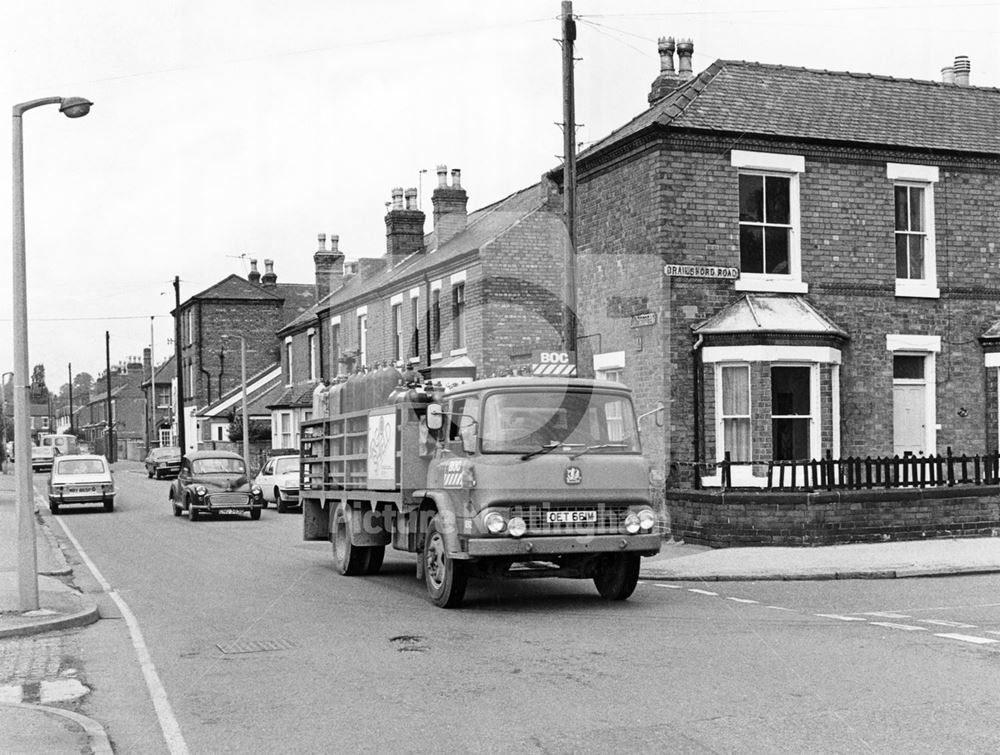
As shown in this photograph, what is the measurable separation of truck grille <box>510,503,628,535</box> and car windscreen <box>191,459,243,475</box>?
63.8ft

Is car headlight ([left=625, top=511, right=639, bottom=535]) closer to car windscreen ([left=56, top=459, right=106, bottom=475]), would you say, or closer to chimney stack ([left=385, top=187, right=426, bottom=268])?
car windscreen ([left=56, top=459, right=106, bottom=475])

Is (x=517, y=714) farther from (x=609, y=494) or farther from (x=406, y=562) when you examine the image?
(x=406, y=562)

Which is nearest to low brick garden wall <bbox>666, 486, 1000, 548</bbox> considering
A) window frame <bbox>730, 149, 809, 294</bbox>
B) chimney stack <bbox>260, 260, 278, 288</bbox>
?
window frame <bbox>730, 149, 809, 294</bbox>

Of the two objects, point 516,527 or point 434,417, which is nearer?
point 516,527

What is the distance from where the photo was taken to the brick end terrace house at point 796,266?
67.7 feet

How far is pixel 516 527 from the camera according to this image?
12008 mm

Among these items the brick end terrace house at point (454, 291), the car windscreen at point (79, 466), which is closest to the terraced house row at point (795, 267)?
the brick end terrace house at point (454, 291)

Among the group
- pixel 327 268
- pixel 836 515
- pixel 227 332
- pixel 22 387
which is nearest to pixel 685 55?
pixel 836 515

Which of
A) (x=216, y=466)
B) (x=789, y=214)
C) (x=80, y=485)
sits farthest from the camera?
(x=80, y=485)

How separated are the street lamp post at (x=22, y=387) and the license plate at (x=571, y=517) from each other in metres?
5.36

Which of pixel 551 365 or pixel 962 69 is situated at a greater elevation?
pixel 962 69

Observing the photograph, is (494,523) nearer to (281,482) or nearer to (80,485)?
(281,482)

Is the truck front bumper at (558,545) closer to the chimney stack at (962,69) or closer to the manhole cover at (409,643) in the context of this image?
the manhole cover at (409,643)

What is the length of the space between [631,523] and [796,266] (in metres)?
10.5
